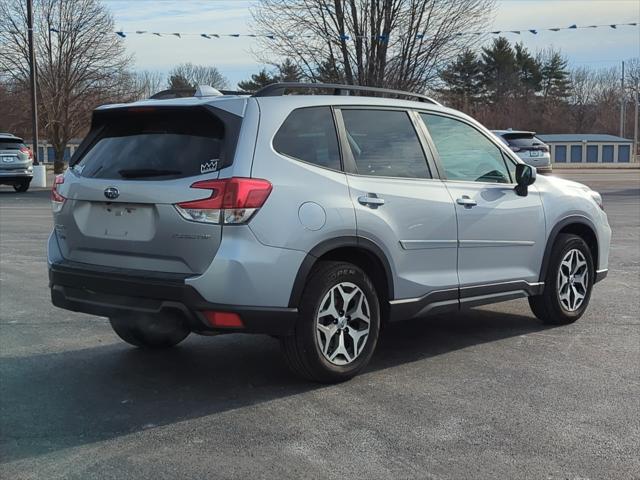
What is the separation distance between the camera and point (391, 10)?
24672 mm

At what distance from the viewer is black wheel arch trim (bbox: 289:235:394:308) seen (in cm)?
446

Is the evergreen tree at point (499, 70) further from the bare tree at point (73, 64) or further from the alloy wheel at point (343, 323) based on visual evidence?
the alloy wheel at point (343, 323)

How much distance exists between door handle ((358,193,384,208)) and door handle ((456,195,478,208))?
0.79 m

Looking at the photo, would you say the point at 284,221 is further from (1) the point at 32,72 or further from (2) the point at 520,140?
(1) the point at 32,72

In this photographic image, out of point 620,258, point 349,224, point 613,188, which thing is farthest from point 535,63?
point 349,224

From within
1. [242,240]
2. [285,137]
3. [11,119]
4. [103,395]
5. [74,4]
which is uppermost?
[74,4]

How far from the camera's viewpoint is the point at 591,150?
6944 centimetres

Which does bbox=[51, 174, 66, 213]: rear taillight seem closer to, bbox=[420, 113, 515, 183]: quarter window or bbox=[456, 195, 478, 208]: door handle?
bbox=[420, 113, 515, 183]: quarter window

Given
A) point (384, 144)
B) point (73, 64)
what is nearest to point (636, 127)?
point (73, 64)

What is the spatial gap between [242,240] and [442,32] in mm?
22610

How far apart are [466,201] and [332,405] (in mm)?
1892

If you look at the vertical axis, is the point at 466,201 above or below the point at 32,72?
A: below

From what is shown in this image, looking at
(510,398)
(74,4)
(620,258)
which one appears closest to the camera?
(510,398)

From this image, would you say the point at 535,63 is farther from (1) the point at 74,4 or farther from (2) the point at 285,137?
(2) the point at 285,137
